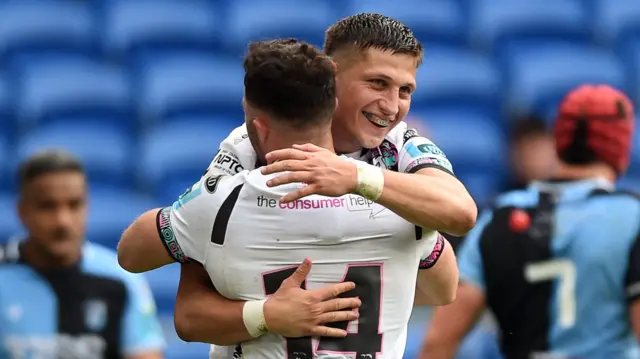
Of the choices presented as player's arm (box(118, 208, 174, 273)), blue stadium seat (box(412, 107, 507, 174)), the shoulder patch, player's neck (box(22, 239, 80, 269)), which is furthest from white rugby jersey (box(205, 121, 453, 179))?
blue stadium seat (box(412, 107, 507, 174))

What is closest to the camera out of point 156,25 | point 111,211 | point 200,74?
point 111,211

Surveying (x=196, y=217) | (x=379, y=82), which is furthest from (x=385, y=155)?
(x=196, y=217)

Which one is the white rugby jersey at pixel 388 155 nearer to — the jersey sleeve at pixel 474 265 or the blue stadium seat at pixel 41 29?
the jersey sleeve at pixel 474 265

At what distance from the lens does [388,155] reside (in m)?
3.25

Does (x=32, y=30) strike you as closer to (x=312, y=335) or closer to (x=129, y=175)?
(x=129, y=175)

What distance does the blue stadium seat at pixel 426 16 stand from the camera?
8.92m

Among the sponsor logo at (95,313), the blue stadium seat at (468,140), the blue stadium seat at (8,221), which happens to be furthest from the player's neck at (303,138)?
the blue stadium seat at (468,140)

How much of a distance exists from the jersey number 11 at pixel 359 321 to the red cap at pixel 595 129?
2000 millimetres

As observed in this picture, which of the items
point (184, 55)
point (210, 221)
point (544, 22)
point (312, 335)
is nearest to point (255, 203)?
point (210, 221)

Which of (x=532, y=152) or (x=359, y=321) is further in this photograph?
(x=532, y=152)

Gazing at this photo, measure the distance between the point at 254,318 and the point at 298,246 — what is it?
221 mm

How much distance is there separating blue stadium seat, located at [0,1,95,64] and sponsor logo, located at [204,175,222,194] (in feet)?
18.7

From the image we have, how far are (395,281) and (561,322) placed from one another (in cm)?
187

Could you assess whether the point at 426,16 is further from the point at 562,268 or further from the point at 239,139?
the point at 239,139
